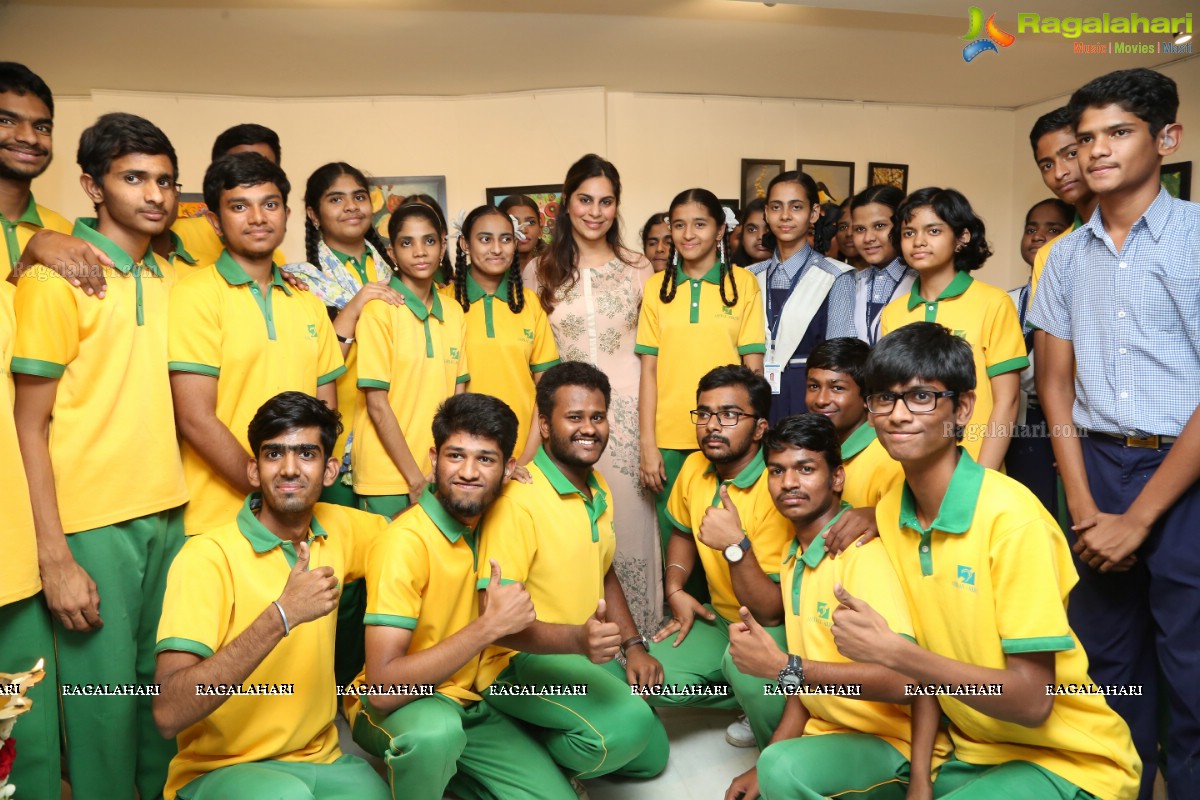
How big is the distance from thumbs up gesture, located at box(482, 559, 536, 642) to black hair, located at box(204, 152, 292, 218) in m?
1.38

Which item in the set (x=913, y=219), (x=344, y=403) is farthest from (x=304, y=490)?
(x=913, y=219)

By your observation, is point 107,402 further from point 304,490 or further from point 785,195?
point 785,195

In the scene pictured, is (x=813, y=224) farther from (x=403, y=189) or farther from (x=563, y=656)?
(x=403, y=189)

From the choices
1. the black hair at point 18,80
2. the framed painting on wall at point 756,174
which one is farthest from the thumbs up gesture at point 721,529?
the framed painting on wall at point 756,174

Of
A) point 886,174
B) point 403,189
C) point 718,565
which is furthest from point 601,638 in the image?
point 886,174

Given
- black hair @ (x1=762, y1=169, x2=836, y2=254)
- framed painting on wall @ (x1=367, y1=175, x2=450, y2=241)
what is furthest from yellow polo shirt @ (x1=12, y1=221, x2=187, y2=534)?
framed painting on wall @ (x1=367, y1=175, x2=450, y2=241)

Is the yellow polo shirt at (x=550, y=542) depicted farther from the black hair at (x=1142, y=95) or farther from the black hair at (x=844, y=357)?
the black hair at (x=1142, y=95)

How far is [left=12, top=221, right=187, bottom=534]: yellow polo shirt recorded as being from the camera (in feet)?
6.47

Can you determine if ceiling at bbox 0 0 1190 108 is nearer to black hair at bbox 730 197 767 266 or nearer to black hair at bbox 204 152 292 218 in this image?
black hair at bbox 730 197 767 266

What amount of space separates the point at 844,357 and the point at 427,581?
1505mm

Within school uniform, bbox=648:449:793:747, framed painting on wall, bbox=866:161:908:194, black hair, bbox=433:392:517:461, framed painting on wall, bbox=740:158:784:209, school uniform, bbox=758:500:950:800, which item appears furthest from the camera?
framed painting on wall, bbox=866:161:908:194

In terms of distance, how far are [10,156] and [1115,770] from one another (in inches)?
123

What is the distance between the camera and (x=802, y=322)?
334 cm

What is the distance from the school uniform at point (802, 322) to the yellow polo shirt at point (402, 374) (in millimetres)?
1327
